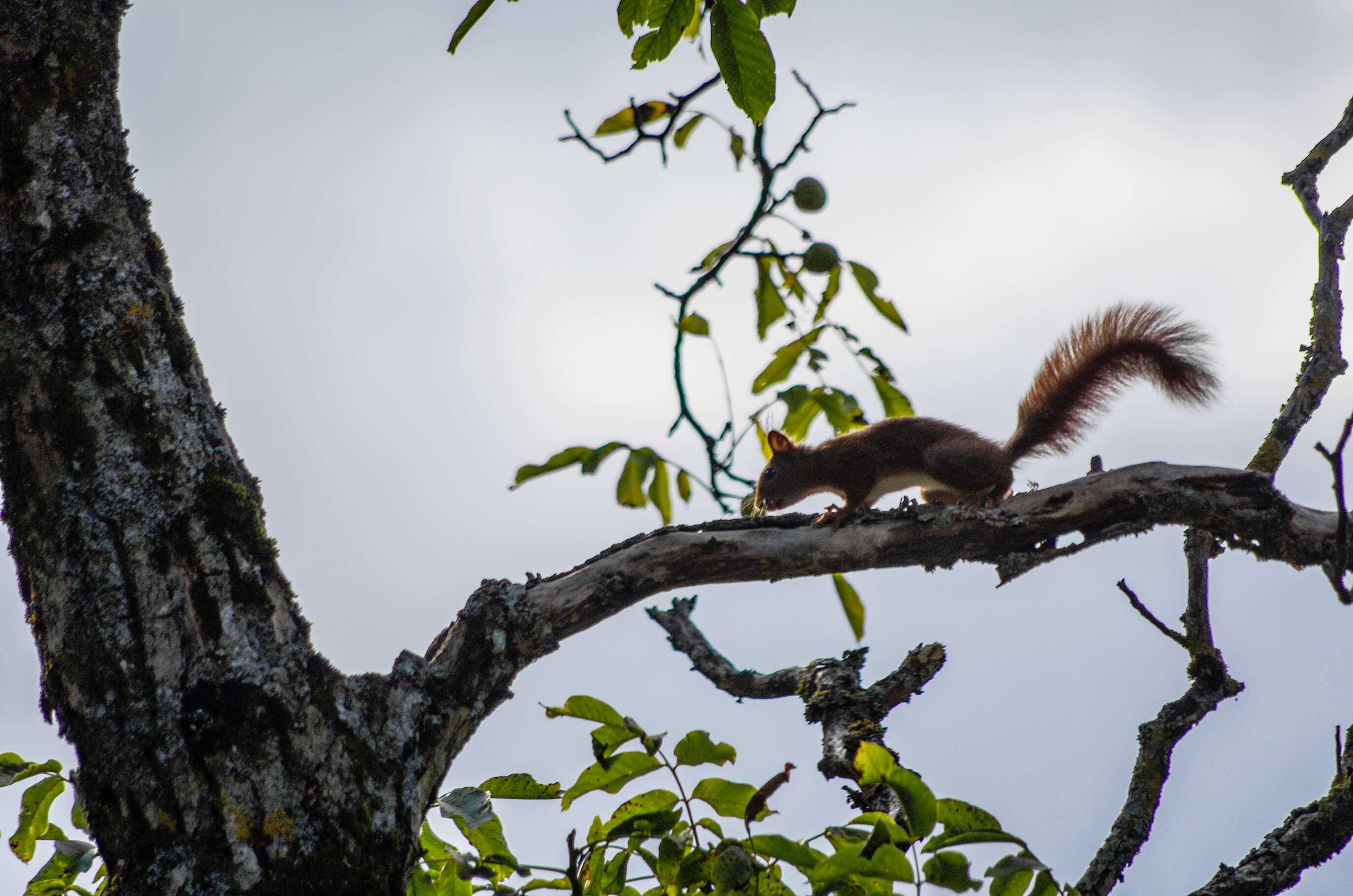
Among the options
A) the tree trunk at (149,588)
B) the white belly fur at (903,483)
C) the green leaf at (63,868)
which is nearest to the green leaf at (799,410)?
the tree trunk at (149,588)

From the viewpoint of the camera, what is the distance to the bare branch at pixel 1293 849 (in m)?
A: 2.09

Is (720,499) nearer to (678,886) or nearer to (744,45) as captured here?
(678,886)

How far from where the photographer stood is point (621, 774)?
170cm

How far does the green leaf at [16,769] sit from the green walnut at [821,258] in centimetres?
221

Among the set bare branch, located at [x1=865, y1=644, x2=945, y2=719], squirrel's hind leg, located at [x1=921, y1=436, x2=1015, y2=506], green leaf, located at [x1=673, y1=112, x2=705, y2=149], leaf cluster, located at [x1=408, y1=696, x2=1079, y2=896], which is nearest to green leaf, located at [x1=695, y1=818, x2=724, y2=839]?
leaf cluster, located at [x1=408, y1=696, x2=1079, y2=896]

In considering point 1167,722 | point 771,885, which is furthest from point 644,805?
point 1167,722

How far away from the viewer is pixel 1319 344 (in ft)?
9.88

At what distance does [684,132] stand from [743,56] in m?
1.30

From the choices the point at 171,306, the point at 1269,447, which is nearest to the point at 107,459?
the point at 171,306

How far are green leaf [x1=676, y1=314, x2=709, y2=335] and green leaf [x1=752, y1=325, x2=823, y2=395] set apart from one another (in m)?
0.21

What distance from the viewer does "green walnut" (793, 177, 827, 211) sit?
9.55 feet

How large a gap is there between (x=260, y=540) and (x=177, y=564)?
0.57 feet

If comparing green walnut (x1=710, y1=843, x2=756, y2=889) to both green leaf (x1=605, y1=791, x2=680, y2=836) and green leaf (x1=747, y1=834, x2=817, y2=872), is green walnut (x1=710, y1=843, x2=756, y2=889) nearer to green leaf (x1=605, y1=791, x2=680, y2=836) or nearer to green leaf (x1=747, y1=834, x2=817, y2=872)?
green leaf (x1=747, y1=834, x2=817, y2=872)

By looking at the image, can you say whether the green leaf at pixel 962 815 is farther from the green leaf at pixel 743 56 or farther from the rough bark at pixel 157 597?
the green leaf at pixel 743 56
